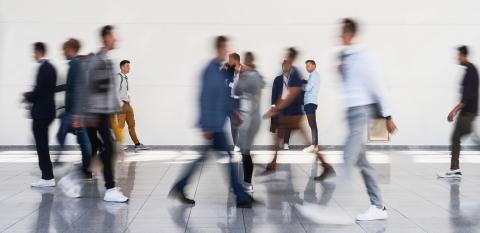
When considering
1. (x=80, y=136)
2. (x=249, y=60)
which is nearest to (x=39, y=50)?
(x=80, y=136)

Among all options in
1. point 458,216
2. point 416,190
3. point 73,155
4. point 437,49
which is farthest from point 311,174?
point 437,49

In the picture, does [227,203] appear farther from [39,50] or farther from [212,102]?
[39,50]

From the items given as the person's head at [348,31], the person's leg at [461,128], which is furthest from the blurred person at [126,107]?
the person's head at [348,31]

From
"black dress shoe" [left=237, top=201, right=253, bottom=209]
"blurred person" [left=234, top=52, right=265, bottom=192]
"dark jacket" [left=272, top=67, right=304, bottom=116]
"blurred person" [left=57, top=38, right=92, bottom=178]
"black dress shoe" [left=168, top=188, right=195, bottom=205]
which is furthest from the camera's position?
"blurred person" [left=57, top=38, right=92, bottom=178]

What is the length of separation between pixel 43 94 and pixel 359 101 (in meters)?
4.16

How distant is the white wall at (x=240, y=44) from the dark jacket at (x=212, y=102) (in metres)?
7.62

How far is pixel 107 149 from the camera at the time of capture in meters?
7.87

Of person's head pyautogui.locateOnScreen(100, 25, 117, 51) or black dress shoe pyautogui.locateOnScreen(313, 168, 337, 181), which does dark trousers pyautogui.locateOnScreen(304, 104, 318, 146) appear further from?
person's head pyautogui.locateOnScreen(100, 25, 117, 51)

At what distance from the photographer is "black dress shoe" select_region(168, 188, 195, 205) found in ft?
25.4

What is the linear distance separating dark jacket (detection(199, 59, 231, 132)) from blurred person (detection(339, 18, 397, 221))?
4.33ft

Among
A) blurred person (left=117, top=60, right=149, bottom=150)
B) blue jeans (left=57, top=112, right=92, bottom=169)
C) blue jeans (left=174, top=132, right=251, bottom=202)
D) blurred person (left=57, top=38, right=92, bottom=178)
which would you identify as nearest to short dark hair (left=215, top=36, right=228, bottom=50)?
blue jeans (left=174, top=132, right=251, bottom=202)

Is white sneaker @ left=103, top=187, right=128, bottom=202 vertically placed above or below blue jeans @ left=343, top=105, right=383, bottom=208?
below

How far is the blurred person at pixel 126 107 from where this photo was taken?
1389cm

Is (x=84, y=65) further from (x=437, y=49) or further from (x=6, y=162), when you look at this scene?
(x=437, y=49)
